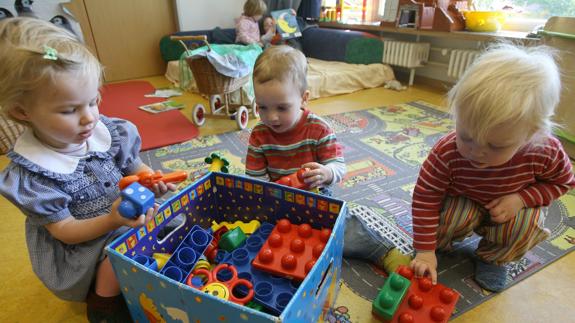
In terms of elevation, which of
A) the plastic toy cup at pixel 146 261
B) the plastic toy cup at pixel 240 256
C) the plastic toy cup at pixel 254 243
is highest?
the plastic toy cup at pixel 146 261

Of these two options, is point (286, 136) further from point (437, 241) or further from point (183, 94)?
point (183, 94)

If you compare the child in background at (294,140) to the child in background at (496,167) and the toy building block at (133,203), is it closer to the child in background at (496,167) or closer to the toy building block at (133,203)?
the child in background at (496,167)

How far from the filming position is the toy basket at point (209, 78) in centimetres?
189

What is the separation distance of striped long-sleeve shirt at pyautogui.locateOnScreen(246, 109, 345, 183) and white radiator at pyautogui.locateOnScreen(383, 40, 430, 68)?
81.8 inches

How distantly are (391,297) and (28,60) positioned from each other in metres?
0.82

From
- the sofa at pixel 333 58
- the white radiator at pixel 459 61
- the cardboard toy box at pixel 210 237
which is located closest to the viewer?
the cardboard toy box at pixel 210 237

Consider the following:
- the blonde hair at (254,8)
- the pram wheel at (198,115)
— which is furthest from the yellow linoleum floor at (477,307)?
the blonde hair at (254,8)

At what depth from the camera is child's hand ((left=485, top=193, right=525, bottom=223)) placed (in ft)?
2.52

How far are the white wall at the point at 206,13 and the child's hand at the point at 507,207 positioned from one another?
329cm

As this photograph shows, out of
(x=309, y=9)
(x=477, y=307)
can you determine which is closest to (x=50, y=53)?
(x=477, y=307)

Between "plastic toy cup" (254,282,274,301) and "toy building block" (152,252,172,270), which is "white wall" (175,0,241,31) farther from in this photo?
"plastic toy cup" (254,282,274,301)

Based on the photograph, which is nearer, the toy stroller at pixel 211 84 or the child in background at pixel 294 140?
the child in background at pixel 294 140

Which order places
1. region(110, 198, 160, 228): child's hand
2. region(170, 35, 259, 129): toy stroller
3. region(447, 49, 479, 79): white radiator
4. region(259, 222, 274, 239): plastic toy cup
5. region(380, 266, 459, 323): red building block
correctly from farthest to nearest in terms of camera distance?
region(447, 49, 479, 79): white radiator
region(170, 35, 259, 129): toy stroller
region(259, 222, 274, 239): plastic toy cup
region(380, 266, 459, 323): red building block
region(110, 198, 160, 228): child's hand

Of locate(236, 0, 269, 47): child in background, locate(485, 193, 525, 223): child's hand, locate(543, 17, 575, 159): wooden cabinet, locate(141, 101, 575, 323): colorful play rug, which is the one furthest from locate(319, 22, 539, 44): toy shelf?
locate(485, 193, 525, 223): child's hand
